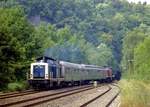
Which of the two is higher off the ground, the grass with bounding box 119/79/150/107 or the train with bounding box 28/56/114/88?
the train with bounding box 28/56/114/88

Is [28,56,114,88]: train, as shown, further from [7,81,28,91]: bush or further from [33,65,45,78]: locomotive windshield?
[7,81,28,91]: bush

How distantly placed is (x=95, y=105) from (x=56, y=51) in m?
82.6

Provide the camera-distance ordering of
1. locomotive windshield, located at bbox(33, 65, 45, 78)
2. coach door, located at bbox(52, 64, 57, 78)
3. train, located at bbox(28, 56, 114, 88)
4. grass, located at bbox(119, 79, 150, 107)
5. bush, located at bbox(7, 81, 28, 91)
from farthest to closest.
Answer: coach door, located at bbox(52, 64, 57, 78)
locomotive windshield, located at bbox(33, 65, 45, 78)
train, located at bbox(28, 56, 114, 88)
bush, located at bbox(7, 81, 28, 91)
grass, located at bbox(119, 79, 150, 107)

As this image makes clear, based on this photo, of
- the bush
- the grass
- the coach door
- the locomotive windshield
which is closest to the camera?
the grass

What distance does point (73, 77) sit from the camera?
207ft

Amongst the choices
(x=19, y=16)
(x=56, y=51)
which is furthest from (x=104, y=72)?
(x=19, y=16)

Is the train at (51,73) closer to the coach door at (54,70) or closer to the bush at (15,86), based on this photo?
the coach door at (54,70)

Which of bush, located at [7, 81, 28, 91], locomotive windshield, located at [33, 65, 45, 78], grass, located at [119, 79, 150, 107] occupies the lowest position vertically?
grass, located at [119, 79, 150, 107]

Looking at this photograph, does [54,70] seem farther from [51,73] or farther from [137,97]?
[137,97]

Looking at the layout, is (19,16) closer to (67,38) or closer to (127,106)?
(127,106)

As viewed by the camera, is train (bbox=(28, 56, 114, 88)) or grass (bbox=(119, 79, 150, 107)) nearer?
grass (bbox=(119, 79, 150, 107))

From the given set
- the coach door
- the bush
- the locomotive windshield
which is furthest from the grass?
the coach door

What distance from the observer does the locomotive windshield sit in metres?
48.8

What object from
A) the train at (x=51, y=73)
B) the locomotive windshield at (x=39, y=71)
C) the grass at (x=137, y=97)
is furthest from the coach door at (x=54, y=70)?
the grass at (x=137, y=97)
